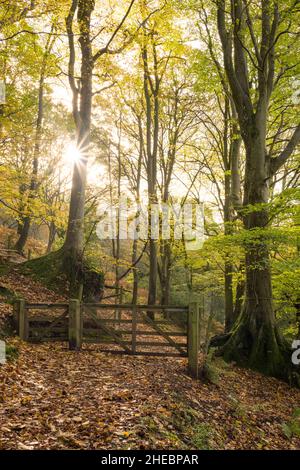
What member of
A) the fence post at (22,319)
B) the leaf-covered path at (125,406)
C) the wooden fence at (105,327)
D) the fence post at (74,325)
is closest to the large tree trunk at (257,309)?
the leaf-covered path at (125,406)

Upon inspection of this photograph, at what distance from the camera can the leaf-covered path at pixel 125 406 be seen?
456cm

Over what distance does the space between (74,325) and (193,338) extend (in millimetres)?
3005

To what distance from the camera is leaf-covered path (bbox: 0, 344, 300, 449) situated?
4.56 m

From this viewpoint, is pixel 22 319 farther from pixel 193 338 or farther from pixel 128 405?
pixel 128 405

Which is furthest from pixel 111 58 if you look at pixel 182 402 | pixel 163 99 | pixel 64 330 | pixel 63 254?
pixel 182 402

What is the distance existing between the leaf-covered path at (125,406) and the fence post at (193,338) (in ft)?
1.07

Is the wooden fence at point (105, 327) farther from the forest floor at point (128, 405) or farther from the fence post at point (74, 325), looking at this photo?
the forest floor at point (128, 405)

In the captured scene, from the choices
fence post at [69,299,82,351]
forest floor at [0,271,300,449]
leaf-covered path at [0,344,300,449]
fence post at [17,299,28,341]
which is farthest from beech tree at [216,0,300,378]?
fence post at [17,299,28,341]

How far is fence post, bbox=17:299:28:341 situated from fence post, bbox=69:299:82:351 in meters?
1.17

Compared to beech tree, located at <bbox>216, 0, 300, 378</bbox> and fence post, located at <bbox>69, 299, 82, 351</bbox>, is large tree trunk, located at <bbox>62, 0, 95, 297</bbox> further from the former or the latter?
beech tree, located at <bbox>216, 0, 300, 378</bbox>

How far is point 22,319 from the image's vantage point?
9156 millimetres

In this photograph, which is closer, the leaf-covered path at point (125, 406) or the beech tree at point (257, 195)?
the leaf-covered path at point (125, 406)

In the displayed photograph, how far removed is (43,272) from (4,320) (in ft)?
13.7

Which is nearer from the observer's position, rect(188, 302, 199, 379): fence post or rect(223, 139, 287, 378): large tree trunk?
rect(188, 302, 199, 379): fence post
